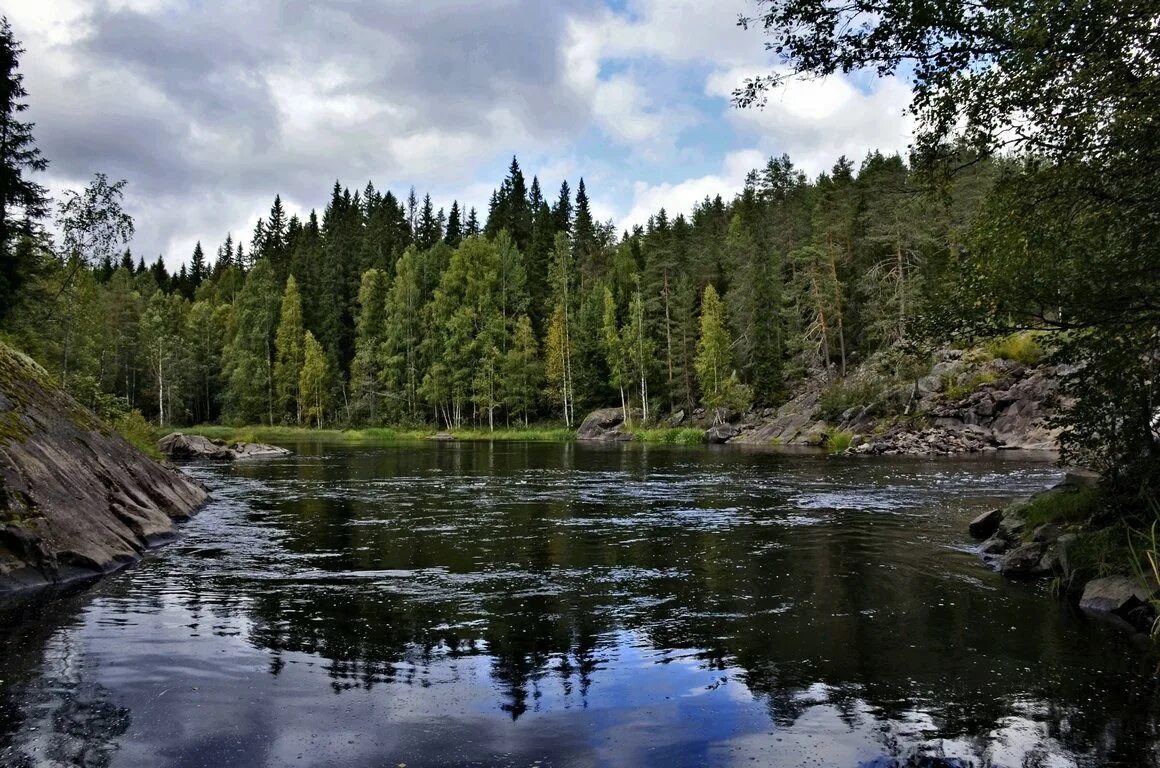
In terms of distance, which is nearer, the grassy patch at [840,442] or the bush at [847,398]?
the grassy patch at [840,442]

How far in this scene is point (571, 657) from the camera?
27.1 feet

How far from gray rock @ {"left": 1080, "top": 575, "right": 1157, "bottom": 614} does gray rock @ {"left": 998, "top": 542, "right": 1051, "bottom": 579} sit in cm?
153

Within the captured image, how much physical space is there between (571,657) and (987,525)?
37.3ft

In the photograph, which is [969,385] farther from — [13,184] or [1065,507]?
[13,184]

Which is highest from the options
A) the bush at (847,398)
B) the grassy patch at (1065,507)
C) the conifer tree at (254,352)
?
the conifer tree at (254,352)

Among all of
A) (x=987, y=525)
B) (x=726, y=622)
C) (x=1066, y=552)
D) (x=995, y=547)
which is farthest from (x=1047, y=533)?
(x=726, y=622)

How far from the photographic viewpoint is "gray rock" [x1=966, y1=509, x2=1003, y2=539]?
1579cm

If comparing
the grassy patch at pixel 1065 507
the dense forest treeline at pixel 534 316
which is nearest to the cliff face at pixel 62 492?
the grassy patch at pixel 1065 507

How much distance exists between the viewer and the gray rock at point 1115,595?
9570 millimetres

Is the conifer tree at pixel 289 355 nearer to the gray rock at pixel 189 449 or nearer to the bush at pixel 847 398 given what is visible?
the gray rock at pixel 189 449

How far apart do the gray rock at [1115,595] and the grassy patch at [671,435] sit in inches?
1972

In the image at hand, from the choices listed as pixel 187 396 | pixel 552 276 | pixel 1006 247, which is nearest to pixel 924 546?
pixel 1006 247

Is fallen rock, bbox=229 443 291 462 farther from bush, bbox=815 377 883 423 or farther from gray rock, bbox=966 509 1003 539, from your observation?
gray rock, bbox=966 509 1003 539

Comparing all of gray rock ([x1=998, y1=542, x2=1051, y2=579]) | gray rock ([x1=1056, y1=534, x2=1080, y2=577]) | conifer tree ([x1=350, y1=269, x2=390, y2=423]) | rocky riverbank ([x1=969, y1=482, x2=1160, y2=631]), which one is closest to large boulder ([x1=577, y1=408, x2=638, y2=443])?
conifer tree ([x1=350, y1=269, x2=390, y2=423])
